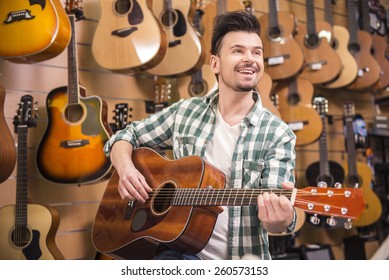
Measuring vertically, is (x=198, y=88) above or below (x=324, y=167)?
above

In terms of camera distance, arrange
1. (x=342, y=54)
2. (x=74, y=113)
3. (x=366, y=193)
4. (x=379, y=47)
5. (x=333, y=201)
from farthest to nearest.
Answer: (x=342, y=54), (x=379, y=47), (x=366, y=193), (x=74, y=113), (x=333, y=201)

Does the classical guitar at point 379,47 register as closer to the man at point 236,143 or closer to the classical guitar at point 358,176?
the classical guitar at point 358,176

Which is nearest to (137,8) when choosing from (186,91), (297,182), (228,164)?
(186,91)

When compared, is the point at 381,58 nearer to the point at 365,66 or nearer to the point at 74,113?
the point at 365,66

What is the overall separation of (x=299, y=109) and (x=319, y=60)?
0.80 ft

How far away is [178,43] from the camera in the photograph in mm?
1729

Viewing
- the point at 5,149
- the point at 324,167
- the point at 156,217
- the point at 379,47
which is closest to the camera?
the point at 156,217

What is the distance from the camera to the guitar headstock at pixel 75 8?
5.19ft

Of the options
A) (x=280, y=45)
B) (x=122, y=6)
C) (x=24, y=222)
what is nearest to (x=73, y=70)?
(x=122, y=6)

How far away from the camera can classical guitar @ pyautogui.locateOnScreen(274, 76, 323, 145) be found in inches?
73.4

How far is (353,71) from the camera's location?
2.07 m

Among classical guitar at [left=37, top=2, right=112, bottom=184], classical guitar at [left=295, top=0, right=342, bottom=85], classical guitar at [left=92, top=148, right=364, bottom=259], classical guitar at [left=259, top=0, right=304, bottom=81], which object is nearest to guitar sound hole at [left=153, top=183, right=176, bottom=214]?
classical guitar at [left=92, top=148, right=364, bottom=259]

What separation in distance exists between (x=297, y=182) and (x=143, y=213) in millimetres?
697
